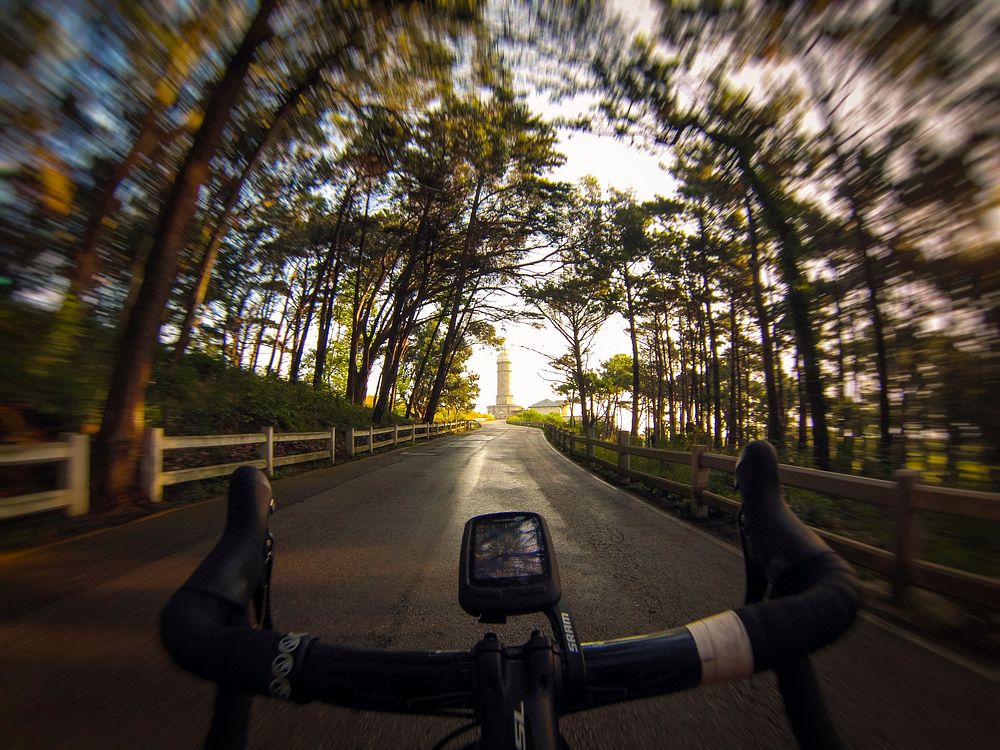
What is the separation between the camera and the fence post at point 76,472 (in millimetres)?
5520

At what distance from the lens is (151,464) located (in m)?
6.65

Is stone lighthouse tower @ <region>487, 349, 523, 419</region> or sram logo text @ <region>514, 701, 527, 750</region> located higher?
stone lighthouse tower @ <region>487, 349, 523, 419</region>

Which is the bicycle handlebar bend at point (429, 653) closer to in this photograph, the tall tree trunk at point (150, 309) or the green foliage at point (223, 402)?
the tall tree trunk at point (150, 309)

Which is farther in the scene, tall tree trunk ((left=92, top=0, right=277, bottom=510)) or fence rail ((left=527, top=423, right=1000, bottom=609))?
tall tree trunk ((left=92, top=0, right=277, bottom=510))

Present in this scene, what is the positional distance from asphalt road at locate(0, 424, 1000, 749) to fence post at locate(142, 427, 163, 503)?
69 cm

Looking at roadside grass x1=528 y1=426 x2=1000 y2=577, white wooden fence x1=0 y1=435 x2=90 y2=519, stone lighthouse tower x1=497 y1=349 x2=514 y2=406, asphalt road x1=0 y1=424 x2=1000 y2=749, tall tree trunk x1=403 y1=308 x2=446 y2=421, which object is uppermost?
stone lighthouse tower x1=497 y1=349 x2=514 y2=406

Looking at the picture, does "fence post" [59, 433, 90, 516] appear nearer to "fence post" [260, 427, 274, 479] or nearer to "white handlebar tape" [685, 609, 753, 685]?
"fence post" [260, 427, 274, 479]

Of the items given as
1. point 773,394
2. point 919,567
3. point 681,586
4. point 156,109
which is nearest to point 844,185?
point 773,394

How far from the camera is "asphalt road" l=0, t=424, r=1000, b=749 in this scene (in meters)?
1.99

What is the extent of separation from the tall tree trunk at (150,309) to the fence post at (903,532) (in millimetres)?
8171

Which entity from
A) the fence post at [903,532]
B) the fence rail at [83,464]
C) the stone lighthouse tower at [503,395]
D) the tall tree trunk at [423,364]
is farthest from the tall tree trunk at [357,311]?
the stone lighthouse tower at [503,395]

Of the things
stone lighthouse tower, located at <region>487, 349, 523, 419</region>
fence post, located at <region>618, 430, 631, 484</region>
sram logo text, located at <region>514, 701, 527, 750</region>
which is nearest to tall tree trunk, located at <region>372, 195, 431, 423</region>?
fence post, located at <region>618, 430, 631, 484</region>

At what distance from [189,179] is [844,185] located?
37.0 feet

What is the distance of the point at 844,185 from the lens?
909 cm
